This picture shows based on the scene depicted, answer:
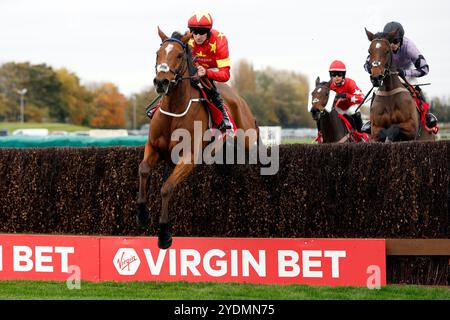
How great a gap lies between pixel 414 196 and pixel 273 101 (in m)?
92.7

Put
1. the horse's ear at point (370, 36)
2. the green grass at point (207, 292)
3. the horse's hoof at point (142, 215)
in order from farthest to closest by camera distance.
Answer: the horse's ear at point (370, 36)
the horse's hoof at point (142, 215)
the green grass at point (207, 292)

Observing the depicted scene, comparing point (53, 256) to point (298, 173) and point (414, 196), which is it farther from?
point (414, 196)

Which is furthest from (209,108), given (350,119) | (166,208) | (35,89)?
(35,89)

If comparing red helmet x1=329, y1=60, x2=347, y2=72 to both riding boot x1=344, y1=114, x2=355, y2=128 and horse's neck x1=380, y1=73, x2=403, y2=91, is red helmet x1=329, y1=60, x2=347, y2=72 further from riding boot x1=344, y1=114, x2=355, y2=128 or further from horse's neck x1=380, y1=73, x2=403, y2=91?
horse's neck x1=380, y1=73, x2=403, y2=91

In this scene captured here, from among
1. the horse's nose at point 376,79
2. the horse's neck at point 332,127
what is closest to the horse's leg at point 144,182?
the horse's nose at point 376,79

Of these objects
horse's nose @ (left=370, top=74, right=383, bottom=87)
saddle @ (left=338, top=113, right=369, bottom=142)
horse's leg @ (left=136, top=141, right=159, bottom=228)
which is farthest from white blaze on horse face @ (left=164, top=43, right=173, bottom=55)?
saddle @ (left=338, top=113, right=369, bottom=142)

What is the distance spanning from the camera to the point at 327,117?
1371 centimetres

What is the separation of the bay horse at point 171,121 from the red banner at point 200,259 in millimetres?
555

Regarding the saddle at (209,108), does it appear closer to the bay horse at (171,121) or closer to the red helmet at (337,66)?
the bay horse at (171,121)

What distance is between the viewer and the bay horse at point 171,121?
28.1 feet

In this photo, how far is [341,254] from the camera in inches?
344

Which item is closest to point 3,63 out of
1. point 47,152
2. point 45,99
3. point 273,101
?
point 45,99

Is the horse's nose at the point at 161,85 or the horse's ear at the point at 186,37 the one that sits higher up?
the horse's ear at the point at 186,37

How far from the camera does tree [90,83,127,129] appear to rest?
372 ft
